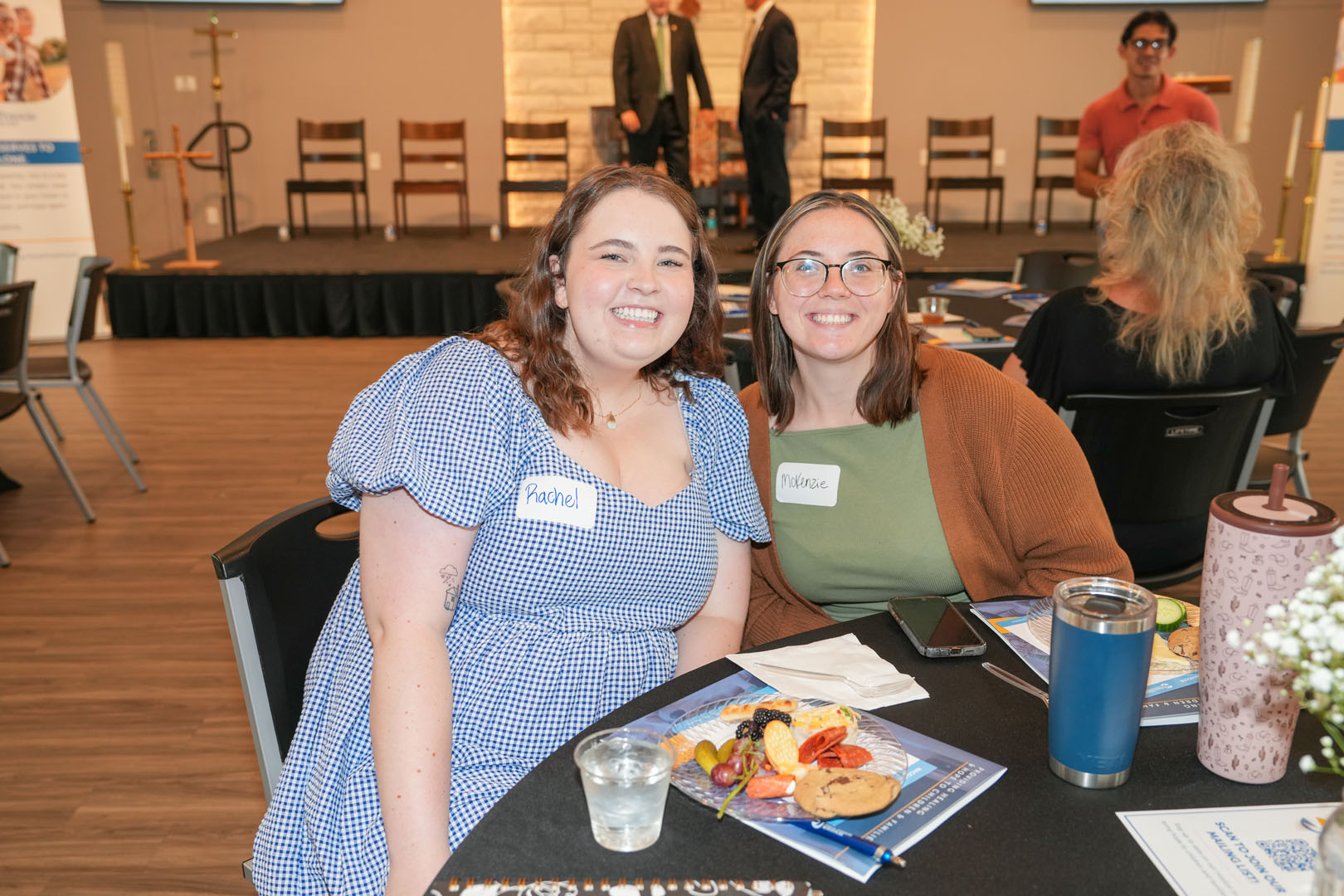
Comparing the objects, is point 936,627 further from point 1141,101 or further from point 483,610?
point 1141,101

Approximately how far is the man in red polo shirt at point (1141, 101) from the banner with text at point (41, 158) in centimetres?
590

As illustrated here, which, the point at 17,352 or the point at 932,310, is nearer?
the point at 932,310

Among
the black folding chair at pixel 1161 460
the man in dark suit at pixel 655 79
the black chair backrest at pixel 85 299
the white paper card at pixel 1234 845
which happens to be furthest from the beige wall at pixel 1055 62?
the white paper card at pixel 1234 845

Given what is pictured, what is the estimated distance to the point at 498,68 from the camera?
924 cm

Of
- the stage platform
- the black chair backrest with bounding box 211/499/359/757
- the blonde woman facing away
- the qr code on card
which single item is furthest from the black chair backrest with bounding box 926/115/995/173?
the qr code on card

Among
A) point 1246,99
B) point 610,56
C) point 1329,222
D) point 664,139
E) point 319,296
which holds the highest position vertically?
point 610,56

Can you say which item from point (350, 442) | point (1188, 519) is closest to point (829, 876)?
point (350, 442)

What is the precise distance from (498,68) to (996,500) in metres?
8.56

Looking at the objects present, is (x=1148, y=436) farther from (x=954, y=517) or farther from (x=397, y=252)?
(x=397, y=252)

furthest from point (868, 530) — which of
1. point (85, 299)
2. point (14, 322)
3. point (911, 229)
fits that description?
point (85, 299)

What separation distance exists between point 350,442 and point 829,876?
29.9 inches

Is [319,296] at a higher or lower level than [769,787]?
lower

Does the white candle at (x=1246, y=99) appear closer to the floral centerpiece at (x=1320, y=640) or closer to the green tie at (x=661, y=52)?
the green tie at (x=661, y=52)

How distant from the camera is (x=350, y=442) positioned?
130cm
